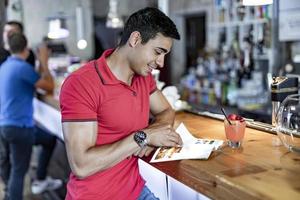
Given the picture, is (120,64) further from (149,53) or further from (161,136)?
(161,136)

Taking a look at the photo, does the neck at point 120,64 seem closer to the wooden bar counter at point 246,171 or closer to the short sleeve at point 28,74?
the wooden bar counter at point 246,171

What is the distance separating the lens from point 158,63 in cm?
166

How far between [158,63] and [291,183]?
2.45 feet

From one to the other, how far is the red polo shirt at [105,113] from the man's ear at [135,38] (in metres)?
0.16

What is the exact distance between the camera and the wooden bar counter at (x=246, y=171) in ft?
4.00

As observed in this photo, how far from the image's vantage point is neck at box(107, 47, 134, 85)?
1673mm

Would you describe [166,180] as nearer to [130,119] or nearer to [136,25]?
[130,119]

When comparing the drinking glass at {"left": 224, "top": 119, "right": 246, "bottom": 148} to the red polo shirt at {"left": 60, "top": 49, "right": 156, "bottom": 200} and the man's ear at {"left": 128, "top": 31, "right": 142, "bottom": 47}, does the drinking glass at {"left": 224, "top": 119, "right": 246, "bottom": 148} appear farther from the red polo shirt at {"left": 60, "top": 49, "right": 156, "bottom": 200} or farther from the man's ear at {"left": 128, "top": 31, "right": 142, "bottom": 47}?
the man's ear at {"left": 128, "top": 31, "right": 142, "bottom": 47}

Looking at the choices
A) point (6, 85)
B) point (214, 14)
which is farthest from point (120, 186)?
point (214, 14)

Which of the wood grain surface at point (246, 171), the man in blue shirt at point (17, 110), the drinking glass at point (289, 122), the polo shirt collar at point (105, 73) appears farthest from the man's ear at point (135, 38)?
the man in blue shirt at point (17, 110)

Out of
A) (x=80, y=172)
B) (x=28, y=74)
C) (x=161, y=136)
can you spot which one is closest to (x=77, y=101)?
(x=80, y=172)

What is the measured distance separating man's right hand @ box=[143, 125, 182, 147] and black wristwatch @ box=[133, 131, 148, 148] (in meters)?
0.02

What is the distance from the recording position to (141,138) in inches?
61.1

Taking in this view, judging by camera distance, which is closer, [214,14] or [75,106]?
[75,106]
